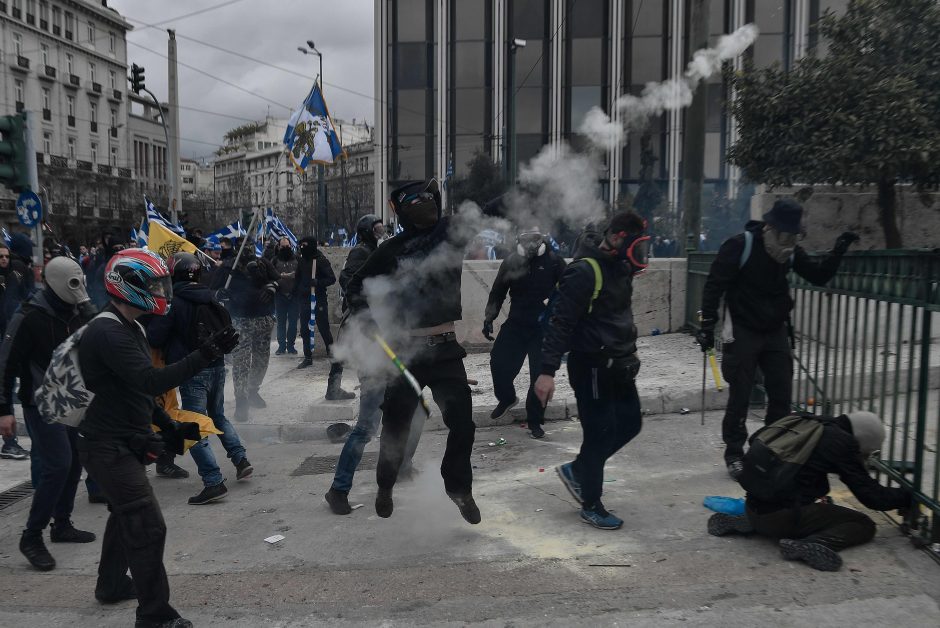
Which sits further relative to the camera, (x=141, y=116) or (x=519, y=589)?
(x=141, y=116)

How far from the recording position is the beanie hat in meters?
4.04

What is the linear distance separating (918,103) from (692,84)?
254 cm

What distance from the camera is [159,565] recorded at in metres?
3.62

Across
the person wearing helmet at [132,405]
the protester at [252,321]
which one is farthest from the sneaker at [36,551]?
the protester at [252,321]

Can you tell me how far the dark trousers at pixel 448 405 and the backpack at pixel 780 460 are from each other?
5.16 feet

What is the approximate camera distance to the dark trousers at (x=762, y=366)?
5191 millimetres

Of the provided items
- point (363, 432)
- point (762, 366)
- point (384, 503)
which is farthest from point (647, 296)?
point (384, 503)

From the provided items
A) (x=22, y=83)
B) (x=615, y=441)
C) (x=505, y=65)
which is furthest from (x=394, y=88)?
(x=22, y=83)

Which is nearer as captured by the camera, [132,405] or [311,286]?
[132,405]

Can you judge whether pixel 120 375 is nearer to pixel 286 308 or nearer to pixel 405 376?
pixel 405 376

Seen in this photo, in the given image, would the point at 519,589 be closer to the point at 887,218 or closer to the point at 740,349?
the point at 740,349

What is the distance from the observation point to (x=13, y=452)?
7.40 m

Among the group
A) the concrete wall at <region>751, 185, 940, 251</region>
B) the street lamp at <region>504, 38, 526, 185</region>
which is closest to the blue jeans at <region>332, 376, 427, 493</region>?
the street lamp at <region>504, 38, 526, 185</region>

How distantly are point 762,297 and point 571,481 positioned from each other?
1789 mm
